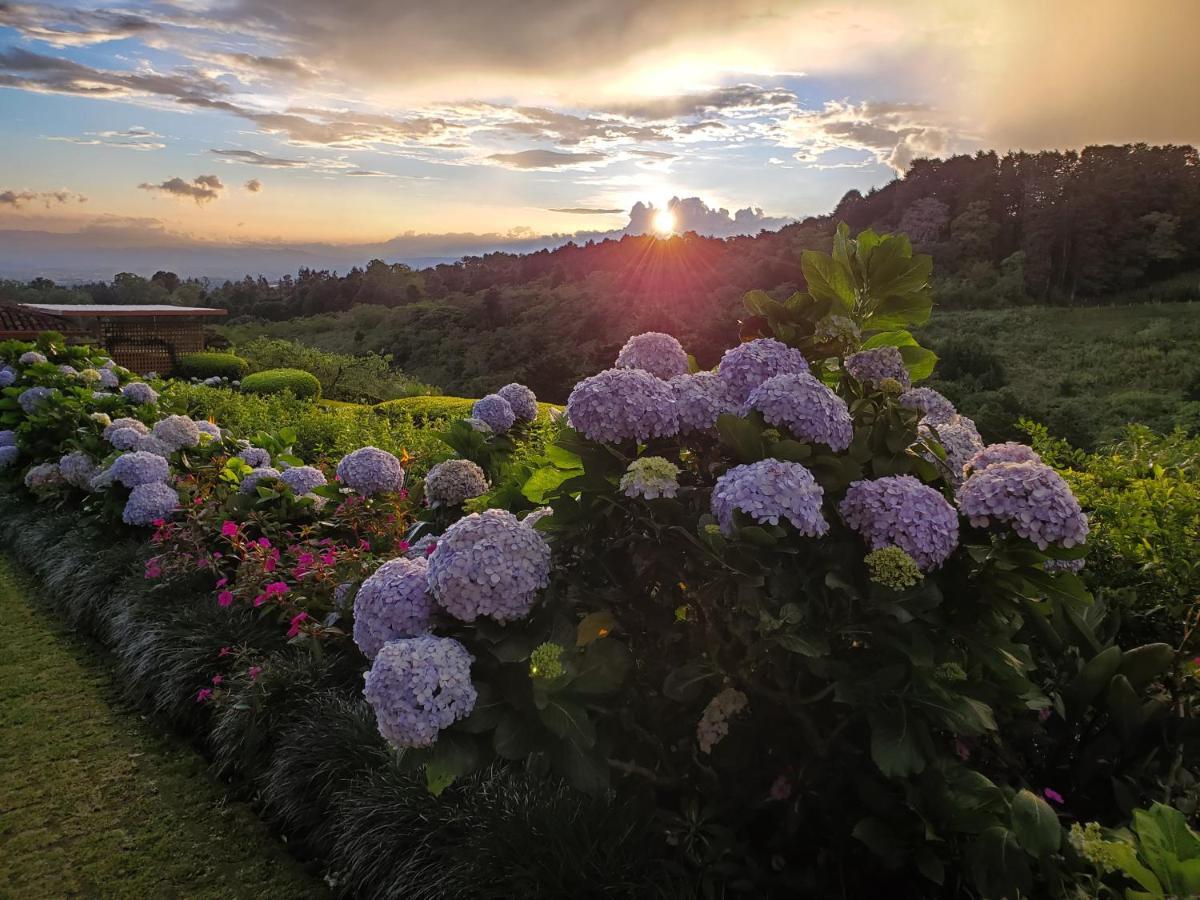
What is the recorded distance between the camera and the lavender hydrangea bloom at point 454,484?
3.21 meters

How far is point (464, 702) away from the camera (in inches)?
69.3

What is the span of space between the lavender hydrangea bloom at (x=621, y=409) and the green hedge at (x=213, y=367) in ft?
57.5

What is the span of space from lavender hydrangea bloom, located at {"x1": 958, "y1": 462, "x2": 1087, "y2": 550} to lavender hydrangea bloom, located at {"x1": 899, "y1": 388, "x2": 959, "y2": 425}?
33cm

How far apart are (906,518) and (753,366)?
0.51 meters

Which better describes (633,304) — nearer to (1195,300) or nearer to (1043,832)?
(1195,300)

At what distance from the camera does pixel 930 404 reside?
211 cm

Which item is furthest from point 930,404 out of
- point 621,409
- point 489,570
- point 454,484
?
point 454,484

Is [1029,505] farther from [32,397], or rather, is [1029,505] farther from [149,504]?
[32,397]

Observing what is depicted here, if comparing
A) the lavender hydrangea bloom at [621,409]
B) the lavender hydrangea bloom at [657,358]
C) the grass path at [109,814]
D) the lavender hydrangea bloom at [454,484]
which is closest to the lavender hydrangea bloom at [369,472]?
the lavender hydrangea bloom at [454,484]

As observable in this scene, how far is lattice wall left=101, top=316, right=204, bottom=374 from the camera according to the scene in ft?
59.1

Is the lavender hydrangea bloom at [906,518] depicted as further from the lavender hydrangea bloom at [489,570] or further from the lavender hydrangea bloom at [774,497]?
the lavender hydrangea bloom at [489,570]

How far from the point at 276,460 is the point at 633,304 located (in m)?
16.1

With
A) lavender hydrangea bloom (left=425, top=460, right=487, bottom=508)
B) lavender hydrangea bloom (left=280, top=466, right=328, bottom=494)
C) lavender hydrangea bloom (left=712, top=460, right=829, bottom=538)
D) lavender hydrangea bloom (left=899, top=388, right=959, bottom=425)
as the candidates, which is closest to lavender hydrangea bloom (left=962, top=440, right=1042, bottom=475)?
lavender hydrangea bloom (left=899, top=388, right=959, bottom=425)

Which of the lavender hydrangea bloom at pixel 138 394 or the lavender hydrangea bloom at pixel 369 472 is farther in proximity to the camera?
the lavender hydrangea bloom at pixel 138 394
